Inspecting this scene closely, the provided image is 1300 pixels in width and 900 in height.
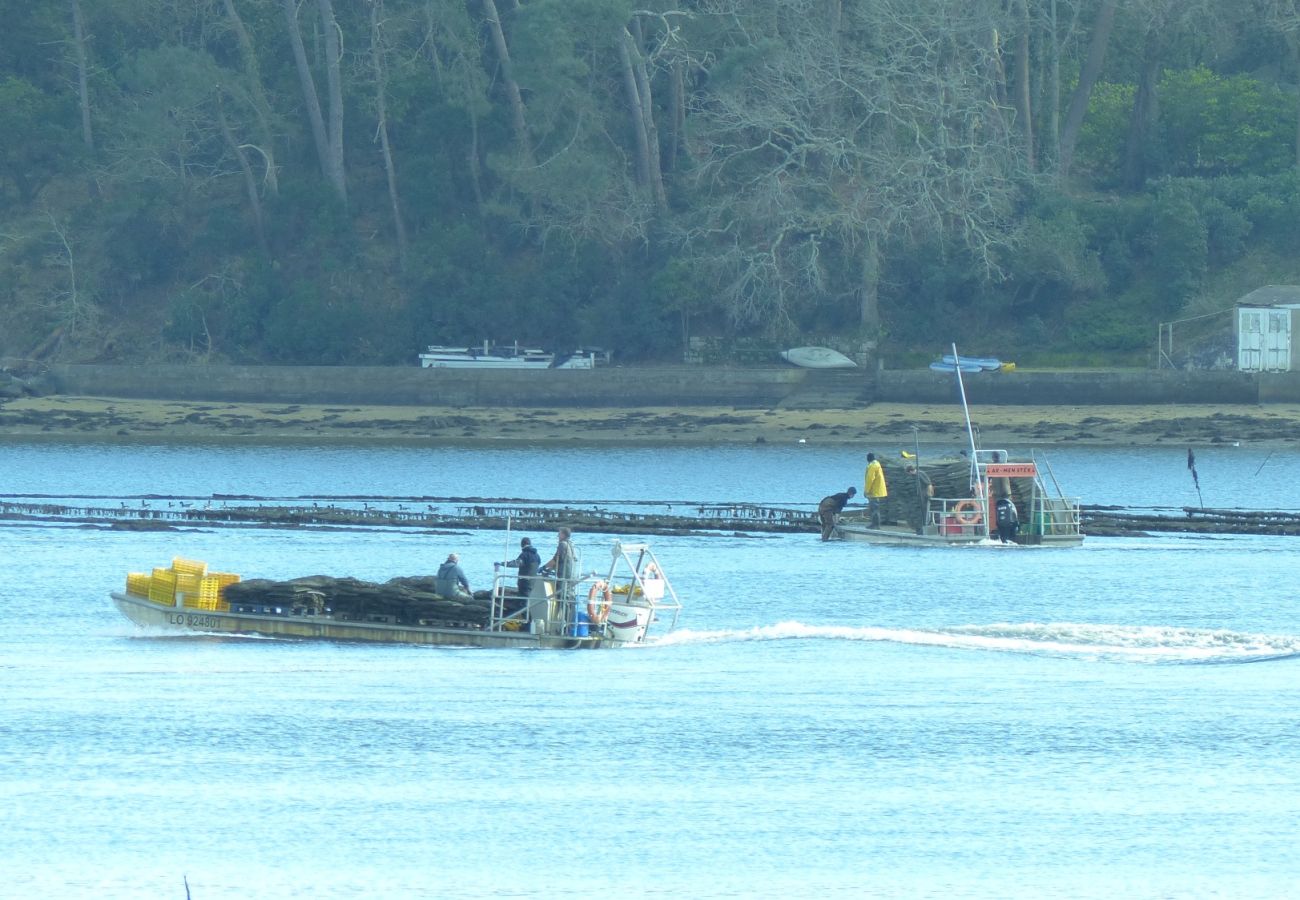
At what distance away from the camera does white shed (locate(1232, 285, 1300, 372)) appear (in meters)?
82.0

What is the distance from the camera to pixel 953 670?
113 ft

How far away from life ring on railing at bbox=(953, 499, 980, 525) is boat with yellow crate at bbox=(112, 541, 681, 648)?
15412 millimetres

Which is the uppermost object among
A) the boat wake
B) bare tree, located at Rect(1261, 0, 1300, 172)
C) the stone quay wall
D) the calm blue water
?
bare tree, located at Rect(1261, 0, 1300, 172)

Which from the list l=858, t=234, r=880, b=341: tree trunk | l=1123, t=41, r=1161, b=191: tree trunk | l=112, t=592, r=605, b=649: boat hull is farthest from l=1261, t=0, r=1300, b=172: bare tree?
l=112, t=592, r=605, b=649: boat hull

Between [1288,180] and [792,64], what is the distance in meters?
19.5

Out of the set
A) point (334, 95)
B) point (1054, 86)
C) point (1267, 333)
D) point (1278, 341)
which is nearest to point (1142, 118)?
point (1054, 86)

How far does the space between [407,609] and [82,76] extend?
75.8m

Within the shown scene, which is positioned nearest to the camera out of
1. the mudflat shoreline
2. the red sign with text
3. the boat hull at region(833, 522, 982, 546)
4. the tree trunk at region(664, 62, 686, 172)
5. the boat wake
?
the boat wake

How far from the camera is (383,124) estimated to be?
98812 millimetres

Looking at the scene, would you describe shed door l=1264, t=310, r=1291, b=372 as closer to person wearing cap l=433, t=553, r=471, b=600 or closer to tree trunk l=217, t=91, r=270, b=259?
tree trunk l=217, t=91, r=270, b=259

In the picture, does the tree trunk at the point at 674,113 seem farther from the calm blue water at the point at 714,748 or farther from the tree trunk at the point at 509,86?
the calm blue water at the point at 714,748

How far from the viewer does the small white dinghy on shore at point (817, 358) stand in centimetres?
8850

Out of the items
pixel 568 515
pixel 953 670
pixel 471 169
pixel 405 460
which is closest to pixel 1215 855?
pixel 953 670

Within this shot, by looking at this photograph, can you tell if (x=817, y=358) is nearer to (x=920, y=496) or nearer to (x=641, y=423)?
(x=641, y=423)
